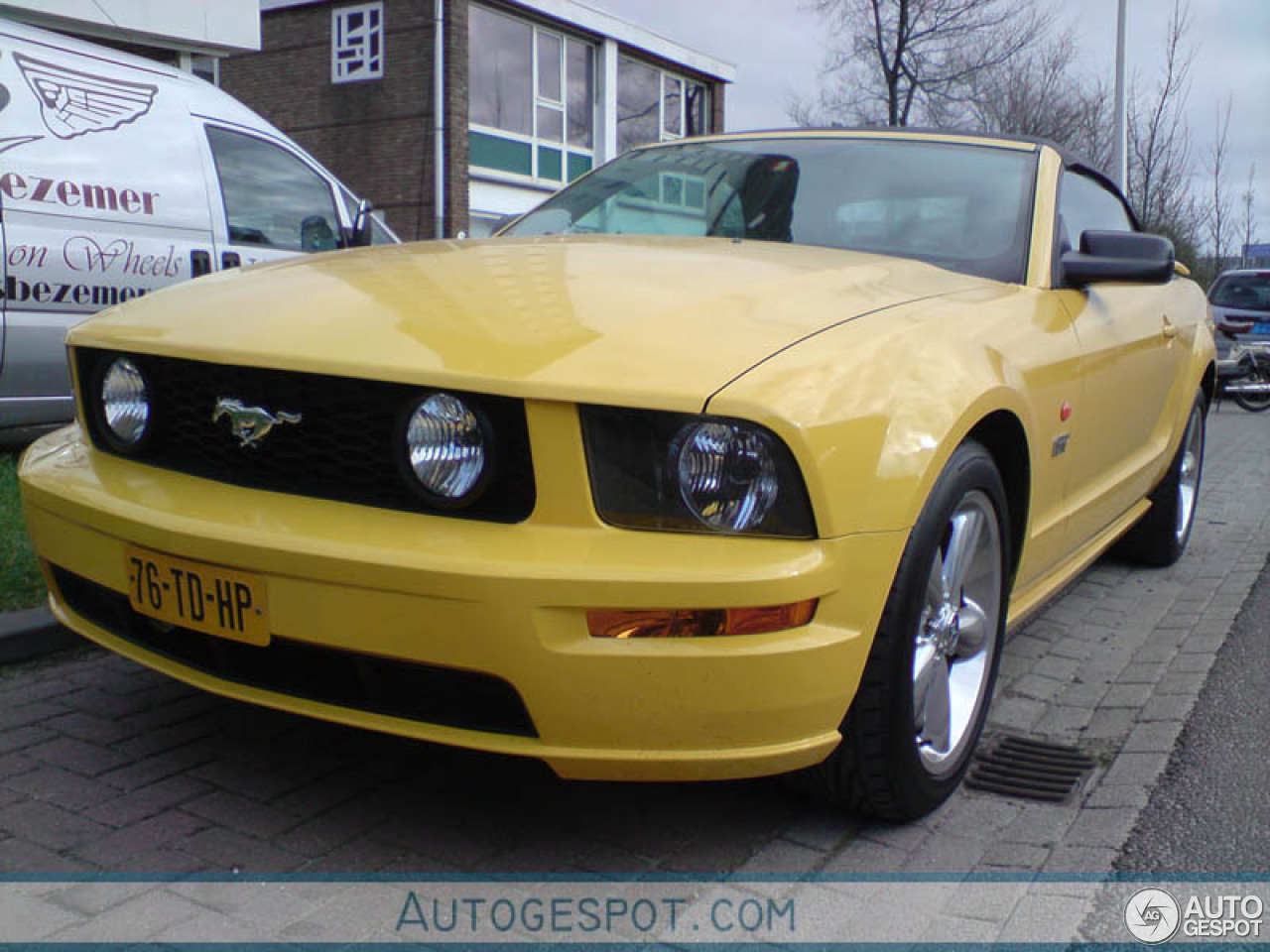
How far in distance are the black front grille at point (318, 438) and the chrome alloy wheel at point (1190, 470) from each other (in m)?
3.69

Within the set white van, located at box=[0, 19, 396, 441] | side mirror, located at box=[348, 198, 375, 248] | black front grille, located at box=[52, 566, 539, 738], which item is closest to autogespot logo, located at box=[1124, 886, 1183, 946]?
black front grille, located at box=[52, 566, 539, 738]

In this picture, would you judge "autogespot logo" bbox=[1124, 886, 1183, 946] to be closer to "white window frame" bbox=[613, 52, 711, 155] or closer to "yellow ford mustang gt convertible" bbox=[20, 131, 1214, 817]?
"yellow ford mustang gt convertible" bbox=[20, 131, 1214, 817]

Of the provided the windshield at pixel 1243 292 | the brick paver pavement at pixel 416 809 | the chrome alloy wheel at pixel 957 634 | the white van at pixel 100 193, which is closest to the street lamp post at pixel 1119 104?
the windshield at pixel 1243 292

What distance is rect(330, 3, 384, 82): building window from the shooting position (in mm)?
21656

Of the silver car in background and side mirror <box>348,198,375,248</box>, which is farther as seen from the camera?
the silver car in background

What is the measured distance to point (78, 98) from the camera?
5.77 m

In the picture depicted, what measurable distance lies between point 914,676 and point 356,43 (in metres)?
21.6

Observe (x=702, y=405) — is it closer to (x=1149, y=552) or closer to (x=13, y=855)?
(x=13, y=855)

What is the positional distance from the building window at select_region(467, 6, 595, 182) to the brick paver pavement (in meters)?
19.7

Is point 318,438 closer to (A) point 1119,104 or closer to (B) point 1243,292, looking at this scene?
(B) point 1243,292

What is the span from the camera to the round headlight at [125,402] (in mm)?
2660

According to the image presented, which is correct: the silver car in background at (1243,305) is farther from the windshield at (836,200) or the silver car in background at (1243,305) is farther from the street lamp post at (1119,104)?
the windshield at (836,200)

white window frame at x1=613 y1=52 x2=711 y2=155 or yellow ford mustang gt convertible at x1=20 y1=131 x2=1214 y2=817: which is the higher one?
white window frame at x1=613 y1=52 x2=711 y2=155

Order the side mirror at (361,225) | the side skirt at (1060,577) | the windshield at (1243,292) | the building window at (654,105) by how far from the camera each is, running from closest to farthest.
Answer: the side skirt at (1060,577)
the side mirror at (361,225)
the windshield at (1243,292)
the building window at (654,105)
